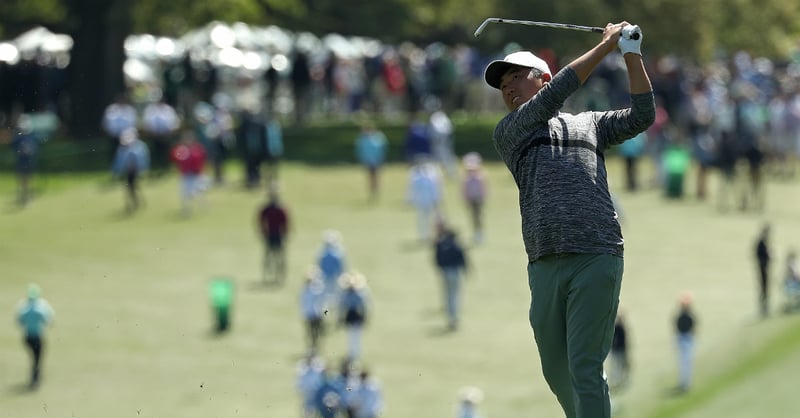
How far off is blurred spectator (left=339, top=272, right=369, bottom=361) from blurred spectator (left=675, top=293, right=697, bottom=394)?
5.25m

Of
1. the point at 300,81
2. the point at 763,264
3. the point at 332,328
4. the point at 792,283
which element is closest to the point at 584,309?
the point at 332,328

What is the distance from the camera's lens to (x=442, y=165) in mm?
41125

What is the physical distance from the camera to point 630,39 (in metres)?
6.00

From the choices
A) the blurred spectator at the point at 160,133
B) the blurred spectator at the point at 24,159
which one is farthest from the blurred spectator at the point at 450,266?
the blurred spectator at the point at 160,133

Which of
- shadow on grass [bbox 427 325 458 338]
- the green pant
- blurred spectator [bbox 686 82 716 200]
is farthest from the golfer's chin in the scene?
blurred spectator [bbox 686 82 716 200]

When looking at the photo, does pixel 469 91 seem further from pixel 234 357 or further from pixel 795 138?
pixel 234 357

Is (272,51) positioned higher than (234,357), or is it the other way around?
(272,51)

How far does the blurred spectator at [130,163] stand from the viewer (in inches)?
1395

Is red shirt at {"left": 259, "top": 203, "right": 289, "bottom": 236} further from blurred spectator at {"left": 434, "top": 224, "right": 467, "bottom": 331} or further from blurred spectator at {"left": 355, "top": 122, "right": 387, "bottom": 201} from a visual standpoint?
blurred spectator at {"left": 355, "top": 122, "right": 387, "bottom": 201}

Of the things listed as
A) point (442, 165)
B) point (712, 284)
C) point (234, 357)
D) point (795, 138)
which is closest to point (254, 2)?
point (442, 165)

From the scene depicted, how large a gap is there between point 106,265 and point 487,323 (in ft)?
25.3

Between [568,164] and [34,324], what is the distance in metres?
20.8

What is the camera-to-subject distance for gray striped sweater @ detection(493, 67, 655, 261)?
6.30m

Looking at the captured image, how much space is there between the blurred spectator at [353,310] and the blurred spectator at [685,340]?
207 inches
